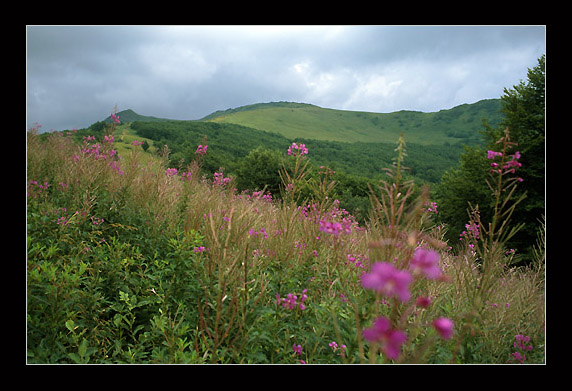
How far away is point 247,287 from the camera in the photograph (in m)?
2.10

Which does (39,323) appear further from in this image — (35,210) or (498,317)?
(498,317)

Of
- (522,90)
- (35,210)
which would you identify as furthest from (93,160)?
(522,90)

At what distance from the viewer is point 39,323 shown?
2.04 meters

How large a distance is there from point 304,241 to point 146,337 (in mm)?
1619

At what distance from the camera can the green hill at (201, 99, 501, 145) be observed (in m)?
37.4

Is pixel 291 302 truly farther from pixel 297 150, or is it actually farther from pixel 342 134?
pixel 342 134

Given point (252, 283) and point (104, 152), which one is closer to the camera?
point (252, 283)

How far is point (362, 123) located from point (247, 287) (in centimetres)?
5754

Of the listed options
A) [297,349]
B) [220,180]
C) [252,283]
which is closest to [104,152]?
[220,180]

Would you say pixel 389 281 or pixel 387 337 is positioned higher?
pixel 389 281

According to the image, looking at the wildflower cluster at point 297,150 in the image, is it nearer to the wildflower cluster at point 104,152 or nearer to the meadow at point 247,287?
the meadow at point 247,287
